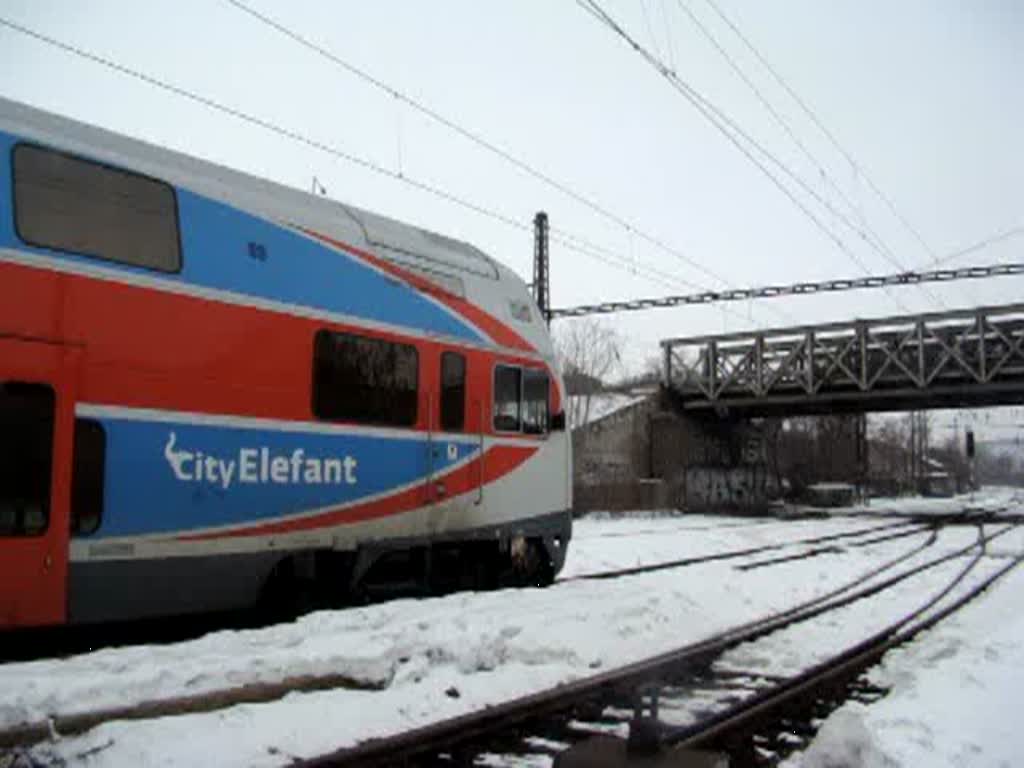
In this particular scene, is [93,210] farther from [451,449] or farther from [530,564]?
[530,564]

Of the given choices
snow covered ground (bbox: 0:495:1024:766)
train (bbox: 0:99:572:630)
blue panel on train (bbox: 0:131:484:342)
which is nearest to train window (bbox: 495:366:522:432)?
train (bbox: 0:99:572:630)

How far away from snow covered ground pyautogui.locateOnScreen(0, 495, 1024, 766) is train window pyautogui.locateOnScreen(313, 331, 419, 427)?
1.99m

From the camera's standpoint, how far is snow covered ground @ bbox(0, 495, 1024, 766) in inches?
221

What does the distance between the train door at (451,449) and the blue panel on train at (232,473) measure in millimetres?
442

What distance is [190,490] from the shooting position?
8273mm

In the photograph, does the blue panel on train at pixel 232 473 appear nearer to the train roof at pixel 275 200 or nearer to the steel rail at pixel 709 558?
the train roof at pixel 275 200

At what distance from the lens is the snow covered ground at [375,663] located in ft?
18.4

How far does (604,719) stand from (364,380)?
4576 millimetres

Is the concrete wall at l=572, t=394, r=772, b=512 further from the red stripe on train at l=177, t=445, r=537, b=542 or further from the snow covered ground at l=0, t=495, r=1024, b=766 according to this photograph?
the red stripe on train at l=177, t=445, r=537, b=542

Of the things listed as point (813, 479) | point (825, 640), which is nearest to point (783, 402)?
point (813, 479)

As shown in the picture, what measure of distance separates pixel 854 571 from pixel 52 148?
1527cm

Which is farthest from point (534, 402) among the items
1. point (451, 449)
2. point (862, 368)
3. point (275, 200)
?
point (862, 368)

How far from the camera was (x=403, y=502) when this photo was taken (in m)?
10.6

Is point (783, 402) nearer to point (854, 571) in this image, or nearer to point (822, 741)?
point (854, 571)
